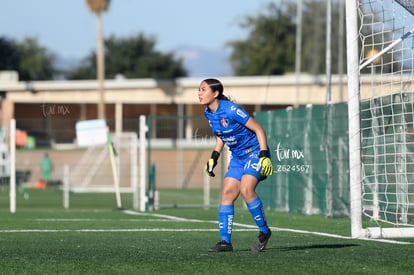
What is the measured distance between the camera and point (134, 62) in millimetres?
107938

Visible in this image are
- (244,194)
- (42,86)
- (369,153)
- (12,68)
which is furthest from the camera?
(12,68)

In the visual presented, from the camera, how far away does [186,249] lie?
1277 cm

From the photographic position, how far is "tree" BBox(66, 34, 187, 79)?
106 metres

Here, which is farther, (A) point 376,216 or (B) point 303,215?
(B) point 303,215

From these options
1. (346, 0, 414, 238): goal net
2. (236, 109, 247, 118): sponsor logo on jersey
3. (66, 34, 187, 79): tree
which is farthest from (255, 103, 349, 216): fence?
(66, 34, 187, 79): tree

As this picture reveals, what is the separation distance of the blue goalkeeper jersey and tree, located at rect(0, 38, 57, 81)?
280 ft

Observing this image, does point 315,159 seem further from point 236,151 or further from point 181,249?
point 181,249

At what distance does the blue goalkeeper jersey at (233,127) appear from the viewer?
12.5m

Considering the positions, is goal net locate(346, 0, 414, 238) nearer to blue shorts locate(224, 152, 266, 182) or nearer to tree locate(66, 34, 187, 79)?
blue shorts locate(224, 152, 266, 182)

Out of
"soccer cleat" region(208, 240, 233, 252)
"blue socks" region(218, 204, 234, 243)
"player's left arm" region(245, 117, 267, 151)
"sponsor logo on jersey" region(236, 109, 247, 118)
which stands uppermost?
"sponsor logo on jersey" region(236, 109, 247, 118)

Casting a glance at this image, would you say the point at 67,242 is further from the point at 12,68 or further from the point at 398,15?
the point at 12,68

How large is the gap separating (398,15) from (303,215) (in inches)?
277

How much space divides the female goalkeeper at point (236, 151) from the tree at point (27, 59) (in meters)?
85.3

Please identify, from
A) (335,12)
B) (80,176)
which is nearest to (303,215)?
(80,176)
